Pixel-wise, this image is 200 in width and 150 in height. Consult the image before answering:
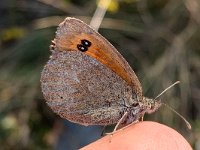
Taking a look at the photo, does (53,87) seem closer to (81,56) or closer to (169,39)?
(81,56)

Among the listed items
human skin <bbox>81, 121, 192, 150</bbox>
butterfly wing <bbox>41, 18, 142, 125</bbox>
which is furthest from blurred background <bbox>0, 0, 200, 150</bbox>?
human skin <bbox>81, 121, 192, 150</bbox>

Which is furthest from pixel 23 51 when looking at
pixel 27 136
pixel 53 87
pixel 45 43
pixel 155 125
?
pixel 155 125

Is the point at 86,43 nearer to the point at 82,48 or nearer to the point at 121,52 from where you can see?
the point at 82,48

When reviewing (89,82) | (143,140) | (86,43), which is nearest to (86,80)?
(89,82)

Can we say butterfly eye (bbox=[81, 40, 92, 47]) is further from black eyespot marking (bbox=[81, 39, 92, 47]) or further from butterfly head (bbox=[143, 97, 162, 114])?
butterfly head (bbox=[143, 97, 162, 114])

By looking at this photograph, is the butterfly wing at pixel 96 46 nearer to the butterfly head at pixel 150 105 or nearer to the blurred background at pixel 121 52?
the butterfly head at pixel 150 105

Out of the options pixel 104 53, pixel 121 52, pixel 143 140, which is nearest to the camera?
pixel 143 140
